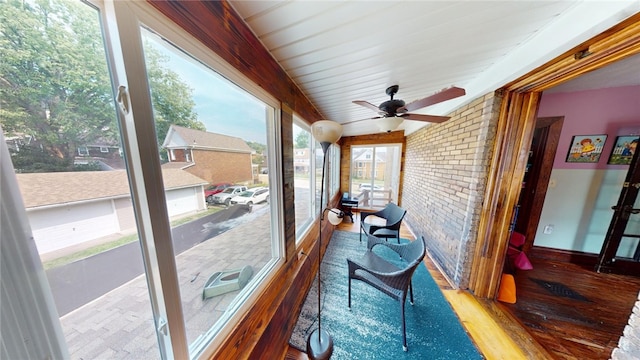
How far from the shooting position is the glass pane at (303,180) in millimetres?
2180

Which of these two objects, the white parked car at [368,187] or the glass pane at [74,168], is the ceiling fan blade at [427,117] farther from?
the white parked car at [368,187]

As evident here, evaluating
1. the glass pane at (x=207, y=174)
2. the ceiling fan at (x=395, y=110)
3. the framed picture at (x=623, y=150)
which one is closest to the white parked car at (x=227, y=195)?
the glass pane at (x=207, y=174)

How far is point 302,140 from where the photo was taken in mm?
2340

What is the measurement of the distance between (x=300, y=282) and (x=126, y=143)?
5.67 ft

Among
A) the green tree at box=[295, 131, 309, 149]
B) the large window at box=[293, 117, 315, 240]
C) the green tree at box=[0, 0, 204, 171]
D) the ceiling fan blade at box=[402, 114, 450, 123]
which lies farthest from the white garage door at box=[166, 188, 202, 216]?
the ceiling fan blade at box=[402, 114, 450, 123]

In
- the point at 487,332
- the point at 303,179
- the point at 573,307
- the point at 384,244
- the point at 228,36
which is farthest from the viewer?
the point at 303,179

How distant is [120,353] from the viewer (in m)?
0.58

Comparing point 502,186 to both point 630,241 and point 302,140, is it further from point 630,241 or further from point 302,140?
point 630,241

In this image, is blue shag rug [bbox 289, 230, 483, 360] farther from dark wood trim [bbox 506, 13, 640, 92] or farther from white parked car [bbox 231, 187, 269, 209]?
dark wood trim [bbox 506, 13, 640, 92]

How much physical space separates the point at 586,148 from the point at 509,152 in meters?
1.89

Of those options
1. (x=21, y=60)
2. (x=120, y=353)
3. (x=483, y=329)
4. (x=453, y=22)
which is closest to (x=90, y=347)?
(x=120, y=353)

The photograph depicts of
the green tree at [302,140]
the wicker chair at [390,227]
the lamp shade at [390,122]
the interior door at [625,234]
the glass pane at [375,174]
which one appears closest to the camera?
the lamp shade at [390,122]

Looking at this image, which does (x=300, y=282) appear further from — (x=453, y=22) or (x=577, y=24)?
(x=577, y=24)

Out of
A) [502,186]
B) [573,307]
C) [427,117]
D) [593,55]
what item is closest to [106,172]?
[427,117]
